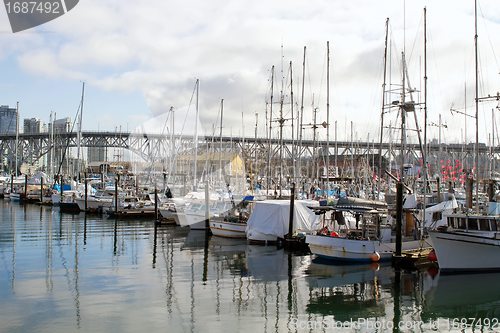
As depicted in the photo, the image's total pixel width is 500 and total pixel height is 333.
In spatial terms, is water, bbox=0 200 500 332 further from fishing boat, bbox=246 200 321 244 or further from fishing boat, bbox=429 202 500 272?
fishing boat, bbox=246 200 321 244

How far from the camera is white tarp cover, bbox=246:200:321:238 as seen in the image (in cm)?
2922

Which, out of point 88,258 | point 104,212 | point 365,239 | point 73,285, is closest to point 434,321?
point 365,239

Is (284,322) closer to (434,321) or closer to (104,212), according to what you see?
(434,321)

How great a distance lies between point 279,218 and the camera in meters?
29.3

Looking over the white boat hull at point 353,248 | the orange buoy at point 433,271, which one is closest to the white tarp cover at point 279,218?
the white boat hull at point 353,248

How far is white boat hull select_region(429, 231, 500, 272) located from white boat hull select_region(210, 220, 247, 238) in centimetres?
1555

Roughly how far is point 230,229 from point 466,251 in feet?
57.2

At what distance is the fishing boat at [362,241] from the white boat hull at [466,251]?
277 cm

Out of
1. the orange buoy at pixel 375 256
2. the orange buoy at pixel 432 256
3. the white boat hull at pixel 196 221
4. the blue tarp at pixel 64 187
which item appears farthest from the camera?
the blue tarp at pixel 64 187

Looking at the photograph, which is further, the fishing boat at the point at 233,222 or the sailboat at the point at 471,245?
the fishing boat at the point at 233,222

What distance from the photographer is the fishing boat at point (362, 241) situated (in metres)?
22.8

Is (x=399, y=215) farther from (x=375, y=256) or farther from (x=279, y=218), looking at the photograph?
(x=279, y=218)

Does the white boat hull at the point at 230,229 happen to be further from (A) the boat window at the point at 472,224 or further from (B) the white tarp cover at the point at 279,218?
(A) the boat window at the point at 472,224

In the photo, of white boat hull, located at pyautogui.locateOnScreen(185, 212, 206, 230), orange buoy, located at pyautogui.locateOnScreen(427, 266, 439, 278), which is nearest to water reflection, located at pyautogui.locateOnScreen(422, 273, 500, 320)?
orange buoy, located at pyautogui.locateOnScreen(427, 266, 439, 278)
